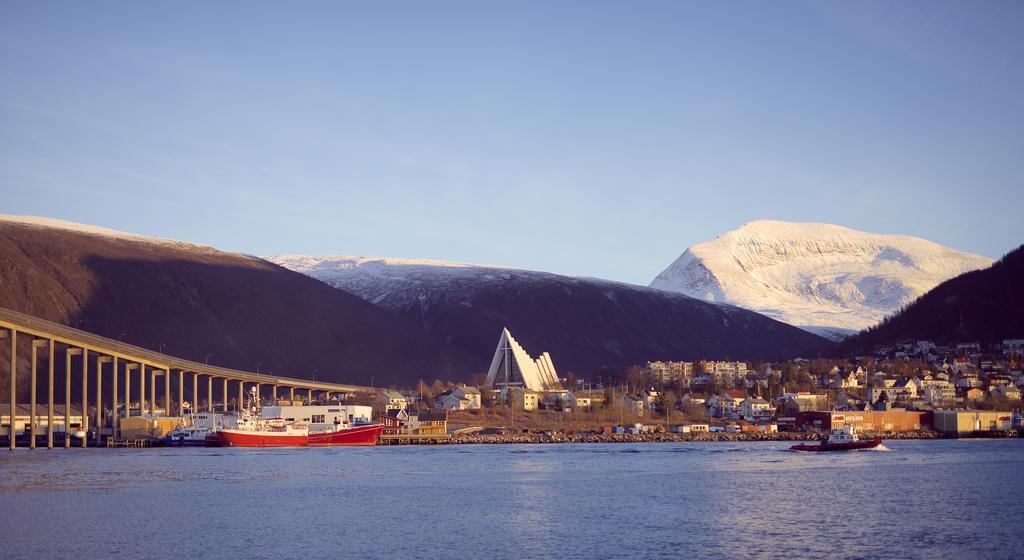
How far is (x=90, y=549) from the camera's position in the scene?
47.6 meters

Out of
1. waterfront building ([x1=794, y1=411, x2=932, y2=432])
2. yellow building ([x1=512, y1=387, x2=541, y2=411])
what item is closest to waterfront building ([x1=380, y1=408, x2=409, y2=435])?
yellow building ([x1=512, y1=387, x2=541, y2=411])

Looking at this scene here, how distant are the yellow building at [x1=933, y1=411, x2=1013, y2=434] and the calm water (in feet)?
132

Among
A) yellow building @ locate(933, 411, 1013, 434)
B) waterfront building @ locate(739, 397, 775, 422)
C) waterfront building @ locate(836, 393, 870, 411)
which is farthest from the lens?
waterfront building @ locate(739, 397, 775, 422)

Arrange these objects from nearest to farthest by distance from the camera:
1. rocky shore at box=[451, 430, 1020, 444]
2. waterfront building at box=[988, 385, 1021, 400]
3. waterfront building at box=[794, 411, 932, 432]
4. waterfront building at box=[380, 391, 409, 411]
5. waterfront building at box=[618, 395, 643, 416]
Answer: rocky shore at box=[451, 430, 1020, 444] < waterfront building at box=[794, 411, 932, 432] < waterfront building at box=[988, 385, 1021, 400] < waterfront building at box=[618, 395, 643, 416] < waterfront building at box=[380, 391, 409, 411]

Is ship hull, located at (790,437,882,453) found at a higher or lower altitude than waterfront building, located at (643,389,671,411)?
lower

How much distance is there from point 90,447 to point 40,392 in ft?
215

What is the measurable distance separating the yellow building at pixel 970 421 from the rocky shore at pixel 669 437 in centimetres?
203

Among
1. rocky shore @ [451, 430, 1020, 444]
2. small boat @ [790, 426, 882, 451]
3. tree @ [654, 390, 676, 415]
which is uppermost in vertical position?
tree @ [654, 390, 676, 415]

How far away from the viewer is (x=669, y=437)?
131375 mm

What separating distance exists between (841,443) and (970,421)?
3644cm

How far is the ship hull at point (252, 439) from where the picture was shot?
122750 mm

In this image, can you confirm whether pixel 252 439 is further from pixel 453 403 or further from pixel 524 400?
pixel 524 400

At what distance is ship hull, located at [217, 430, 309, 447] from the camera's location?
122750 millimetres

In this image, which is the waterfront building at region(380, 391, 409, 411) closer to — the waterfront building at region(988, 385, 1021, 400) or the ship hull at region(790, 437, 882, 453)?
the ship hull at region(790, 437, 882, 453)
